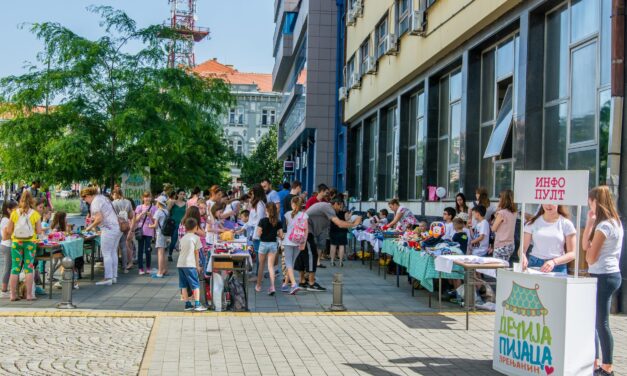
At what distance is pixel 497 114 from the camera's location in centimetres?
1809

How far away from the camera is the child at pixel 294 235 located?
14719 millimetres

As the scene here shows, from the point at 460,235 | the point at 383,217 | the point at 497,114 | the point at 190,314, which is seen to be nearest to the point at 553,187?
the point at 460,235

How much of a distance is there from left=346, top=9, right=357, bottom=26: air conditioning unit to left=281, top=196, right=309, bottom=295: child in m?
21.6

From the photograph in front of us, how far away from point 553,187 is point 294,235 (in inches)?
283

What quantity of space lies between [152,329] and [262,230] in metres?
4.24

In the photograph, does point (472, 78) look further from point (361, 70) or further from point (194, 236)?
point (361, 70)

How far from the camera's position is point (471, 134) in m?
19.4

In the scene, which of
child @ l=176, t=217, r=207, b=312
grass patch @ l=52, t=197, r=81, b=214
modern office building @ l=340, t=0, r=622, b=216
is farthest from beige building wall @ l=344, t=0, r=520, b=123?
grass patch @ l=52, t=197, r=81, b=214

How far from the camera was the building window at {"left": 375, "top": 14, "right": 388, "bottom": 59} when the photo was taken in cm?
2828

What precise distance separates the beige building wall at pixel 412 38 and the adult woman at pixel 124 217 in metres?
8.29

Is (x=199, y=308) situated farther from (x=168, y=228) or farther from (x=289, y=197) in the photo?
(x=289, y=197)

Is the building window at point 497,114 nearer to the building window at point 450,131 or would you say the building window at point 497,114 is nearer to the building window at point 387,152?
the building window at point 450,131

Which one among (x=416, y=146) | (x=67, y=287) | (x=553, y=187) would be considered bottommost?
(x=67, y=287)

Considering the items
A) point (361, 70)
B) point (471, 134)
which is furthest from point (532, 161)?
point (361, 70)
